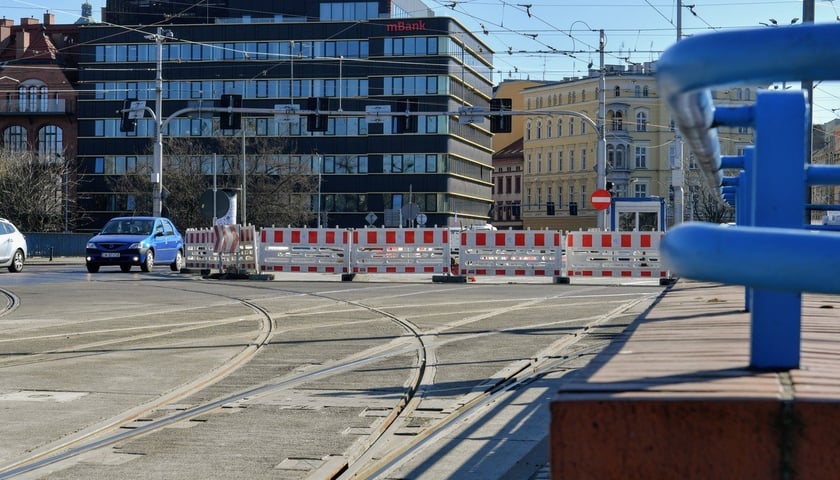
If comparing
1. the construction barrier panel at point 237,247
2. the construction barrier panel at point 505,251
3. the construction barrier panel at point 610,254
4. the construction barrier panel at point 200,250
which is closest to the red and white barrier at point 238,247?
the construction barrier panel at point 237,247

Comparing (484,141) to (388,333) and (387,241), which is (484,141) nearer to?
(387,241)

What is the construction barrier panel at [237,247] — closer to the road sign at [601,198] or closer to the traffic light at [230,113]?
the traffic light at [230,113]

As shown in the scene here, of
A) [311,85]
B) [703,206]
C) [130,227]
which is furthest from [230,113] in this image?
[703,206]

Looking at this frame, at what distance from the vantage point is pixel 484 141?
11700cm

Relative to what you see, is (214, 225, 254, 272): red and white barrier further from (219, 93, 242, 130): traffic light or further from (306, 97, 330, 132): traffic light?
(306, 97, 330, 132): traffic light

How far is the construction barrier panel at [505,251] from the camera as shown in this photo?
108ft

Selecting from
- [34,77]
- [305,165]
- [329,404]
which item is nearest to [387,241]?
[329,404]

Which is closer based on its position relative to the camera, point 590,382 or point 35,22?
point 590,382

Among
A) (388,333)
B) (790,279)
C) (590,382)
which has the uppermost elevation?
(790,279)

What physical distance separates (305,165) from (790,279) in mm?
90226

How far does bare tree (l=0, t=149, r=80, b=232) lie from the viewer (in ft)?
277

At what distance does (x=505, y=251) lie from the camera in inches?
1316

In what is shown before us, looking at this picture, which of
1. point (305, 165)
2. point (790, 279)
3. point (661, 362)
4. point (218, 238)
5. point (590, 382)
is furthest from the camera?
point (305, 165)

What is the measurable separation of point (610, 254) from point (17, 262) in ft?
54.4
